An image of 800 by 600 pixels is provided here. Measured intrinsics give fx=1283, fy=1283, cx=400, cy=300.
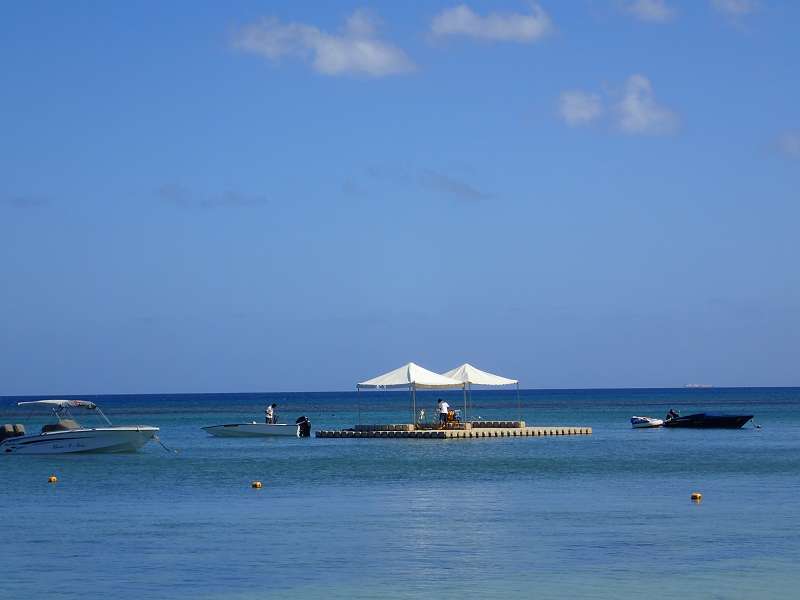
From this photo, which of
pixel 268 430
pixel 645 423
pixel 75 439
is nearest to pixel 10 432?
pixel 75 439

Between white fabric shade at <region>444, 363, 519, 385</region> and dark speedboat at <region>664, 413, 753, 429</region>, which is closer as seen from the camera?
white fabric shade at <region>444, 363, 519, 385</region>

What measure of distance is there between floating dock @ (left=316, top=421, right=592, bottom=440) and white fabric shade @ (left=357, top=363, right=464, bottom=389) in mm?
2203

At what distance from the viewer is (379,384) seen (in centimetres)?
5950

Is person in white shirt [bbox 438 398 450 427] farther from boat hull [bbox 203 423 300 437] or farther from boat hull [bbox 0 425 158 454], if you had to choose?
boat hull [bbox 0 425 158 454]

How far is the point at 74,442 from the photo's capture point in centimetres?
5128

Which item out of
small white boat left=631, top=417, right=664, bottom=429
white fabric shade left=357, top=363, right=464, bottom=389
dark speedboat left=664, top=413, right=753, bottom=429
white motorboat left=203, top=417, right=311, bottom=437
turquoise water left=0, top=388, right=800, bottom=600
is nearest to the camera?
turquoise water left=0, top=388, right=800, bottom=600

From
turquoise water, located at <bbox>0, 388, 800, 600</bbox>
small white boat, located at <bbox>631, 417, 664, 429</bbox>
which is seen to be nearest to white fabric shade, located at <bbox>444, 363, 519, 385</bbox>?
turquoise water, located at <bbox>0, 388, 800, 600</bbox>

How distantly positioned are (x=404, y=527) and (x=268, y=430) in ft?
132

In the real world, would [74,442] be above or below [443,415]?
below

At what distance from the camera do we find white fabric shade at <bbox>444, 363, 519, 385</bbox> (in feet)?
196

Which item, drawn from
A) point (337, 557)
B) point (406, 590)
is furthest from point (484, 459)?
point (406, 590)

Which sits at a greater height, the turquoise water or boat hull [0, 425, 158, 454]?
boat hull [0, 425, 158, 454]

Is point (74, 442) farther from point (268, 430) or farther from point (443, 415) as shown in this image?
point (443, 415)

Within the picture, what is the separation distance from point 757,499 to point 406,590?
15.5 meters
